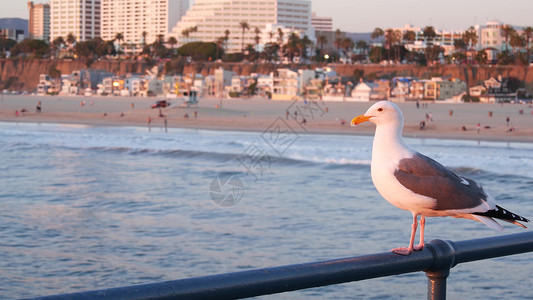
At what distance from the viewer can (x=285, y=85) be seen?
3969 inches

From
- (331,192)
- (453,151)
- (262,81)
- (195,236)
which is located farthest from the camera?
(262,81)

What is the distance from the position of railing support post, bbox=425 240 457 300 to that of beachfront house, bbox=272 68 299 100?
95.7 metres

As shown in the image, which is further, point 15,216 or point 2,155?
point 2,155

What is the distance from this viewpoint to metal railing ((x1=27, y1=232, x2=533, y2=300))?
1.66 m

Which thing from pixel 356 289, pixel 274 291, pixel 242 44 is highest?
pixel 242 44

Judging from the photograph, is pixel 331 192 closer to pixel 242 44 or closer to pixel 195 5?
pixel 242 44

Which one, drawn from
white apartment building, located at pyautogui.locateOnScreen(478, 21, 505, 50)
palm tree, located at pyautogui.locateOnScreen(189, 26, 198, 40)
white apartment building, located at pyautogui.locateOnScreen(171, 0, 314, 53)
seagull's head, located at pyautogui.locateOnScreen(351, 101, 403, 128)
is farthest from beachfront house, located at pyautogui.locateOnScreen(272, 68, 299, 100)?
seagull's head, located at pyautogui.locateOnScreen(351, 101, 403, 128)

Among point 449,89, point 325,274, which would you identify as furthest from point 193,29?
point 325,274

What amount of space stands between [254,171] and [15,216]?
1066 cm

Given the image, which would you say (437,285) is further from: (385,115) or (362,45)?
(362,45)

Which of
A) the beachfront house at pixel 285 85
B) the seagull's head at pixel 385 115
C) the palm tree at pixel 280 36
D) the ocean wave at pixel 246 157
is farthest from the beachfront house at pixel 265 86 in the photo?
the seagull's head at pixel 385 115

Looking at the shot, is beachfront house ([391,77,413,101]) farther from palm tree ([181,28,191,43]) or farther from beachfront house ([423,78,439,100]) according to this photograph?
palm tree ([181,28,191,43])

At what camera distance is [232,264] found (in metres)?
11.1

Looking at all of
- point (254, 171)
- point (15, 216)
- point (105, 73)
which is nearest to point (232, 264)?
point (15, 216)
